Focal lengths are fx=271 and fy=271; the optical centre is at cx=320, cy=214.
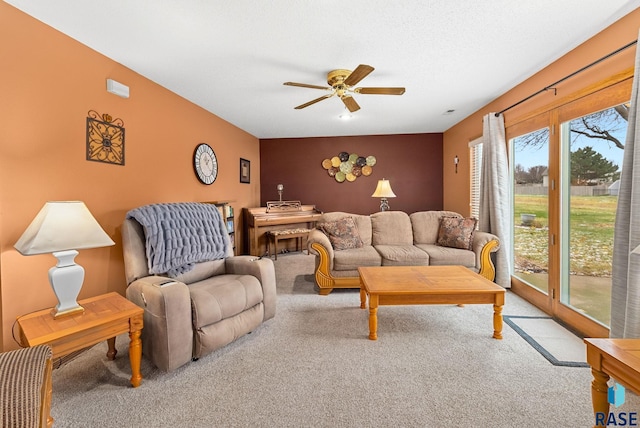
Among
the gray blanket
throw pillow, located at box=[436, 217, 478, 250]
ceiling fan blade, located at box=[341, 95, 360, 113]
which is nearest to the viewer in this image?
the gray blanket

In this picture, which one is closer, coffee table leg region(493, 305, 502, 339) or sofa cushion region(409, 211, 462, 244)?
coffee table leg region(493, 305, 502, 339)

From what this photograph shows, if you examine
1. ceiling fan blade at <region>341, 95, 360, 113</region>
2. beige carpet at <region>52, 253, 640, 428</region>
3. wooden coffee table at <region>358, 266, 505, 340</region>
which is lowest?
beige carpet at <region>52, 253, 640, 428</region>

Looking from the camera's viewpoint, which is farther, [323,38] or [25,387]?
[323,38]

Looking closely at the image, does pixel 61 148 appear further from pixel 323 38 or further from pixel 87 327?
pixel 323 38

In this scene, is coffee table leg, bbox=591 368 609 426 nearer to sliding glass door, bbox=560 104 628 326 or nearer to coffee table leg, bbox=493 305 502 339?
coffee table leg, bbox=493 305 502 339

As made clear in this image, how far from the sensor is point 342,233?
3.55 m

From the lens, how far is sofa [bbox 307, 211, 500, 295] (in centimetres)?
321

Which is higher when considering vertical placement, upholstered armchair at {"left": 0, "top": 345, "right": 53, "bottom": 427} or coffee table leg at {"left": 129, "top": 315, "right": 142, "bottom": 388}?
upholstered armchair at {"left": 0, "top": 345, "right": 53, "bottom": 427}

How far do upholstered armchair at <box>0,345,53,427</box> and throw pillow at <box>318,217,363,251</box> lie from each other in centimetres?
281

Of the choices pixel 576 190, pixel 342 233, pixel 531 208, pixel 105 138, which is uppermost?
pixel 105 138

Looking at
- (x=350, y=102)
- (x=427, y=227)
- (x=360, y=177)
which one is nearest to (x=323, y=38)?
(x=350, y=102)

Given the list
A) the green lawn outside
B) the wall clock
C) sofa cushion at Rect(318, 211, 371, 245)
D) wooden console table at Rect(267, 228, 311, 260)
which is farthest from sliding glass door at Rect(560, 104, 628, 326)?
the wall clock

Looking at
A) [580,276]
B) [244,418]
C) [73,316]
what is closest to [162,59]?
[73,316]

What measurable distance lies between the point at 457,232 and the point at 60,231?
3744 mm
